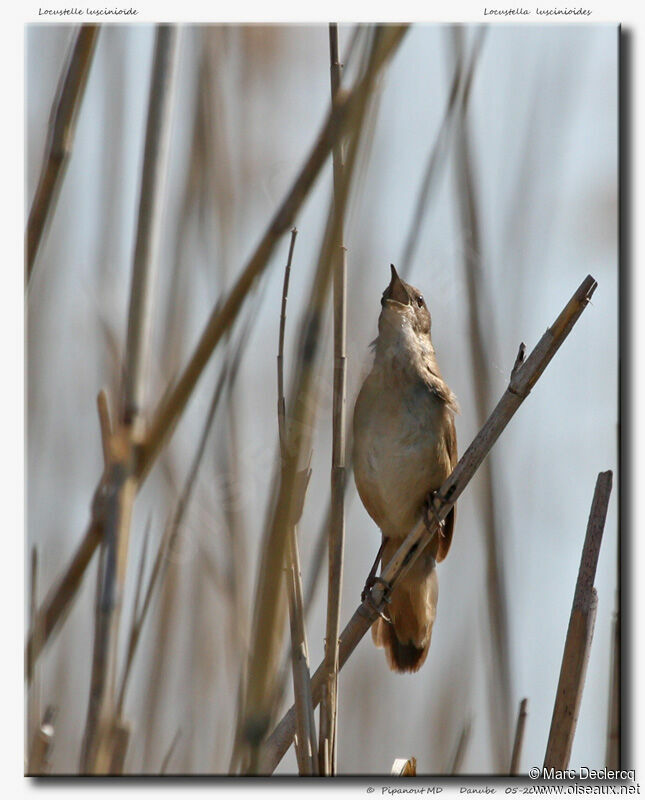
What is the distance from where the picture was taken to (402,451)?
192 centimetres

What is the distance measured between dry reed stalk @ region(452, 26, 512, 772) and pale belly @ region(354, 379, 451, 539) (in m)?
0.17

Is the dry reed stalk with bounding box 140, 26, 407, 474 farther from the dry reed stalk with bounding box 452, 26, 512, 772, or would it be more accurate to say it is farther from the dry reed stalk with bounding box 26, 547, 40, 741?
the dry reed stalk with bounding box 452, 26, 512, 772

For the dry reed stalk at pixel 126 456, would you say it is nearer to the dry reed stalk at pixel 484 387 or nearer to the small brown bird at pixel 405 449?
the dry reed stalk at pixel 484 387

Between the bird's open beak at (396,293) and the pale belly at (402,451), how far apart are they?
7.6 inches

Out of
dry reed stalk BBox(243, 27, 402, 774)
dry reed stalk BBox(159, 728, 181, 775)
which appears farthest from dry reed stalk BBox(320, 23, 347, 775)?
dry reed stalk BBox(159, 728, 181, 775)

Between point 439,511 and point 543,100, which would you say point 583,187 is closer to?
point 543,100

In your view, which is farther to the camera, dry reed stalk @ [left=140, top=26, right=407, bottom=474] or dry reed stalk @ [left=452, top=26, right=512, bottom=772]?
dry reed stalk @ [left=452, top=26, right=512, bottom=772]

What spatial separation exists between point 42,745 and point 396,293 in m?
1.10

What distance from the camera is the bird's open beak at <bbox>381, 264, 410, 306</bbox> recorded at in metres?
1.85

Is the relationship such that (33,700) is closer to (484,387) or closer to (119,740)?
(119,740)

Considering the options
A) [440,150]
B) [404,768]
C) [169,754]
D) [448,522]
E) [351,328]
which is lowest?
[404,768]

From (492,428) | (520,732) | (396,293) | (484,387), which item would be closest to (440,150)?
(396,293)

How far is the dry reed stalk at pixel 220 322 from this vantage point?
3.19 feet
